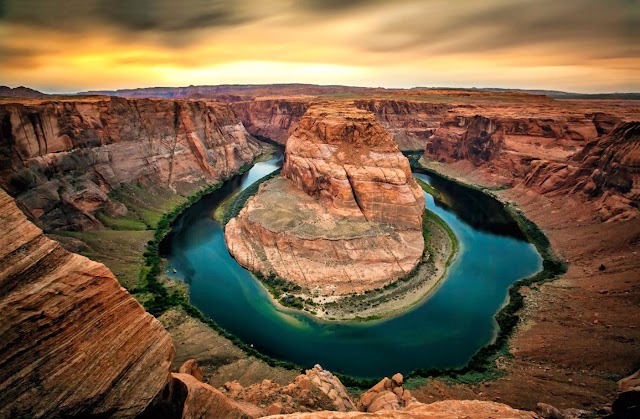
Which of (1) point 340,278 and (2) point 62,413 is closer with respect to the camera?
(2) point 62,413

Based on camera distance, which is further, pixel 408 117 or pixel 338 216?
pixel 408 117

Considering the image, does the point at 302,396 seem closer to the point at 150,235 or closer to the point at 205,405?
the point at 205,405

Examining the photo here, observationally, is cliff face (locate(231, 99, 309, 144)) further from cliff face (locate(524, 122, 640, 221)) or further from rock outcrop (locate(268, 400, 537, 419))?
rock outcrop (locate(268, 400, 537, 419))

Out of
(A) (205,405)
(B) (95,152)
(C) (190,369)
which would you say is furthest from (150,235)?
(A) (205,405)

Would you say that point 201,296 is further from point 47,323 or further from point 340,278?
point 47,323

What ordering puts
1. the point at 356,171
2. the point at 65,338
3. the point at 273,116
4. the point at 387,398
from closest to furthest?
the point at 65,338, the point at 387,398, the point at 356,171, the point at 273,116

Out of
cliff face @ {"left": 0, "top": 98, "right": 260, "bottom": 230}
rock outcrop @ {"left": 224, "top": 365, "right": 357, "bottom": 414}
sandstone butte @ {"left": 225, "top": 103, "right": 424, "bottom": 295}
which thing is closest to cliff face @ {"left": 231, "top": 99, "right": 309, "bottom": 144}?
cliff face @ {"left": 0, "top": 98, "right": 260, "bottom": 230}

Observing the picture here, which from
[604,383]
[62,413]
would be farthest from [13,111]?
[604,383]
